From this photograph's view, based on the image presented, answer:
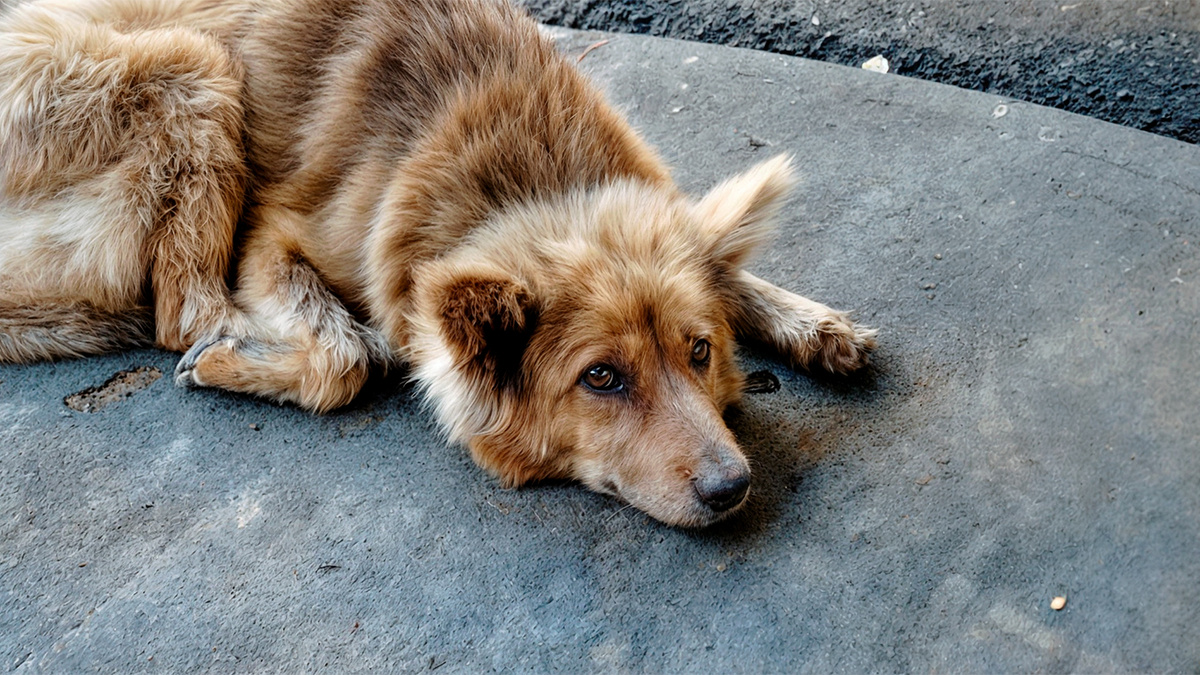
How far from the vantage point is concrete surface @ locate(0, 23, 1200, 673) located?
2.72 metres

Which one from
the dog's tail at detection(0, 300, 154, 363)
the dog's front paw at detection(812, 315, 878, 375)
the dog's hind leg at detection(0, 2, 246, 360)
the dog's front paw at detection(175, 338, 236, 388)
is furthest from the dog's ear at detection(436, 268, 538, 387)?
the dog's tail at detection(0, 300, 154, 363)

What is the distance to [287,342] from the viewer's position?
3.76 meters

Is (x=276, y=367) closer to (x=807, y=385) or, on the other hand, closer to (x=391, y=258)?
(x=391, y=258)

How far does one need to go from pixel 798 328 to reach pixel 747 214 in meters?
0.56

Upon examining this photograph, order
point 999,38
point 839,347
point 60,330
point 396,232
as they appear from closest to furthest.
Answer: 1. point 396,232
2. point 839,347
3. point 60,330
4. point 999,38

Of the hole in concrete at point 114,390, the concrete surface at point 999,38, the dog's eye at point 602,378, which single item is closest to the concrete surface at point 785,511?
the hole in concrete at point 114,390

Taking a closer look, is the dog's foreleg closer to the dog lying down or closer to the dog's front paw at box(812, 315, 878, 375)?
the dog lying down

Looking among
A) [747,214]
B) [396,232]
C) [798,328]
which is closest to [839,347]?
[798,328]

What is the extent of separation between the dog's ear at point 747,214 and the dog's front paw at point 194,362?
80.1 inches

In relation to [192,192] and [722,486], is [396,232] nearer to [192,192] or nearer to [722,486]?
[192,192]

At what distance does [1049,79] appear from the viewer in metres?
5.30

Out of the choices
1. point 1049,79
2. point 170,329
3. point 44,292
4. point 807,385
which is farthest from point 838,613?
point 1049,79

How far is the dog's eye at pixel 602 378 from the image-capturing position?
305 centimetres

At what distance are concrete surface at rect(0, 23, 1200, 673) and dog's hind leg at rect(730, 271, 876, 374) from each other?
95 millimetres
